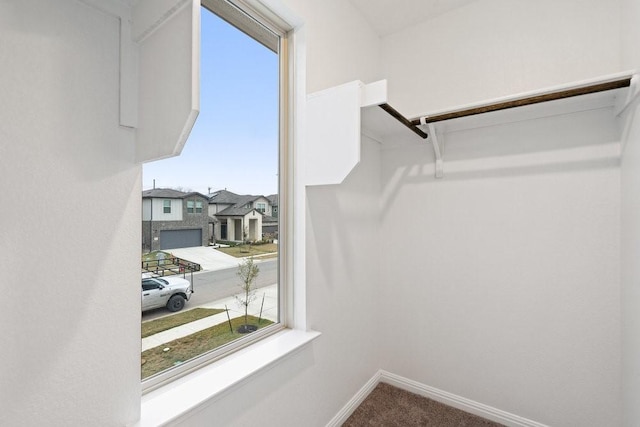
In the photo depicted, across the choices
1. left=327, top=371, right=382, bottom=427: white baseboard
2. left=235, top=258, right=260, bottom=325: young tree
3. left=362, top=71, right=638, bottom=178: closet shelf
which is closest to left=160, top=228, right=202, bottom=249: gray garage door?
left=235, top=258, right=260, bottom=325: young tree

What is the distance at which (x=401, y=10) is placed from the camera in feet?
6.42

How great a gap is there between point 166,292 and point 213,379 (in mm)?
371

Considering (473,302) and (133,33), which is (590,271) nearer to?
(473,302)

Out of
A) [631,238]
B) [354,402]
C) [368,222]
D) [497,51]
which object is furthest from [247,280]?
[497,51]

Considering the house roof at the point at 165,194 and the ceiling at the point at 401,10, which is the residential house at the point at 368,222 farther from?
the house roof at the point at 165,194

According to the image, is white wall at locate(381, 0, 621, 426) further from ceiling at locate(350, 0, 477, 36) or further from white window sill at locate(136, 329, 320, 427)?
white window sill at locate(136, 329, 320, 427)

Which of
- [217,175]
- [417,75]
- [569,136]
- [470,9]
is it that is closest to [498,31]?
[470,9]

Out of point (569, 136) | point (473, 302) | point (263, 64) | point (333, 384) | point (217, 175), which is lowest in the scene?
point (333, 384)

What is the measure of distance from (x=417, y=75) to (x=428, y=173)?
71 centimetres

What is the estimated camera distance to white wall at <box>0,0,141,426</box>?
2.23ft

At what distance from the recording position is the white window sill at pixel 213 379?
36.5 inches

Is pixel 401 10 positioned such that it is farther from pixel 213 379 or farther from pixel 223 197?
pixel 213 379

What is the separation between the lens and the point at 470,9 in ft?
6.23

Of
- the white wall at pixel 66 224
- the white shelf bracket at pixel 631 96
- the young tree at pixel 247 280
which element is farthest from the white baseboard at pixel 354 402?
the white shelf bracket at pixel 631 96
